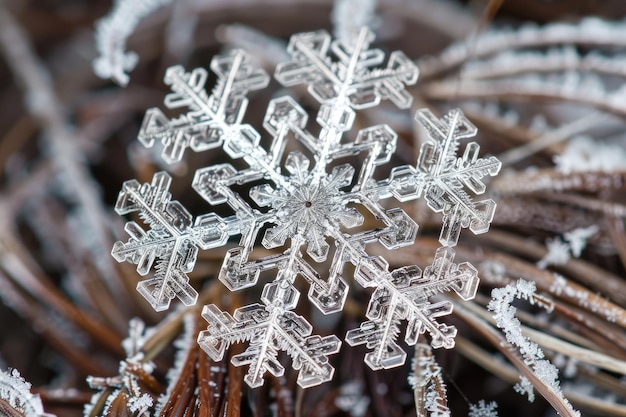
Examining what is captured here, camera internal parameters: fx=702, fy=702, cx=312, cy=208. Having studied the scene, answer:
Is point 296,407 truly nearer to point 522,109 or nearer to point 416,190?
point 416,190

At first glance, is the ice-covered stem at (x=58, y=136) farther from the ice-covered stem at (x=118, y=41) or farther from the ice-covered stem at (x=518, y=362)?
the ice-covered stem at (x=518, y=362)

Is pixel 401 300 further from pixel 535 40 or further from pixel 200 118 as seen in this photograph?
pixel 535 40

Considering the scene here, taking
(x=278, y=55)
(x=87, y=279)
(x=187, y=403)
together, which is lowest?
(x=187, y=403)

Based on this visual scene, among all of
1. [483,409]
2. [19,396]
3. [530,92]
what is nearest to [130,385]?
[19,396]

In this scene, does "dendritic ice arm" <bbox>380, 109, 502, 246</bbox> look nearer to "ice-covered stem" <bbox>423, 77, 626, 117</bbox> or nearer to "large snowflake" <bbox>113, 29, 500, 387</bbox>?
"large snowflake" <bbox>113, 29, 500, 387</bbox>

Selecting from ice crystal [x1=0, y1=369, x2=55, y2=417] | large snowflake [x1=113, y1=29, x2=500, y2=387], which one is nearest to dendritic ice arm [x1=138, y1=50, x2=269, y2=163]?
large snowflake [x1=113, y1=29, x2=500, y2=387]

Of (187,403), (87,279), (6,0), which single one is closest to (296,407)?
(187,403)

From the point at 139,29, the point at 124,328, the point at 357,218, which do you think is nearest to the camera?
the point at 357,218
